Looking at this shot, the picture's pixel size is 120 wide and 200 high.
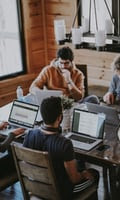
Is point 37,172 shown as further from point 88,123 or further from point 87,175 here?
point 88,123

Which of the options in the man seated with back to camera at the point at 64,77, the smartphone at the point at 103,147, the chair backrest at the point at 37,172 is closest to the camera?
the chair backrest at the point at 37,172

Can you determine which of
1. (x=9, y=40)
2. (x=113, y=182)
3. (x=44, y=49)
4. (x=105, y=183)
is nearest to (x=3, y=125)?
(x=105, y=183)

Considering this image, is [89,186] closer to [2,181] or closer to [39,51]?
[2,181]

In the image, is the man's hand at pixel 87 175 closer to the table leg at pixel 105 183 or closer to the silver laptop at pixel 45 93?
the table leg at pixel 105 183

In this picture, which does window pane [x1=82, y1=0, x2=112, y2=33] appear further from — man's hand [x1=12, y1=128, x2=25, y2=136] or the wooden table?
the wooden table

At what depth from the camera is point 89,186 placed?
9.52 feet

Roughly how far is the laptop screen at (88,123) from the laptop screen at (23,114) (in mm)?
376

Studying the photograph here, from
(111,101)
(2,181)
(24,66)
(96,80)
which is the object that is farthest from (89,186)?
(24,66)

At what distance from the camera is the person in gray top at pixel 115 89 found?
4125mm

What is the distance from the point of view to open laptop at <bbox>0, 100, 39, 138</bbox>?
3453mm

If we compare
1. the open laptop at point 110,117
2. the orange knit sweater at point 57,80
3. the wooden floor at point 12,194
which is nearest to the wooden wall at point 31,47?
the orange knit sweater at point 57,80

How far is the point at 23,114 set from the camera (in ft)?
11.6

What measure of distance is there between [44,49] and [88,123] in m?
3.08

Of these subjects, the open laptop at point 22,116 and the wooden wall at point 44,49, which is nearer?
the open laptop at point 22,116
